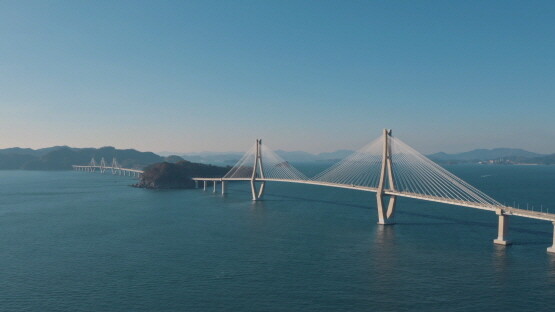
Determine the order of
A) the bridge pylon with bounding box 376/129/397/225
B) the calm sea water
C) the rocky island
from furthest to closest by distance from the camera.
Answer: the rocky island < the bridge pylon with bounding box 376/129/397/225 < the calm sea water

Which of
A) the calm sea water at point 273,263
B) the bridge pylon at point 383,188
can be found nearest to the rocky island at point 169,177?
the calm sea water at point 273,263

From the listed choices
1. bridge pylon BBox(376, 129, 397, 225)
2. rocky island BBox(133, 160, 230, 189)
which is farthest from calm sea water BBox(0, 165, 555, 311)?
rocky island BBox(133, 160, 230, 189)

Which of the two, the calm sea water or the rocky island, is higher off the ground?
the rocky island

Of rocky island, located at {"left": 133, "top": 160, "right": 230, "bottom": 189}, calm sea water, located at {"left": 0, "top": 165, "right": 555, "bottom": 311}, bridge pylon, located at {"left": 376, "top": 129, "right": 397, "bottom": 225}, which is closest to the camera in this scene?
calm sea water, located at {"left": 0, "top": 165, "right": 555, "bottom": 311}

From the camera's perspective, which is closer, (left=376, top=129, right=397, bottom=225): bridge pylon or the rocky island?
(left=376, top=129, right=397, bottom=225): bridge pylon

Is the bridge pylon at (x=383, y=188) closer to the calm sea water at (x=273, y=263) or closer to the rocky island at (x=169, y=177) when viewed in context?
the calm sea water at (x=273, y=263)

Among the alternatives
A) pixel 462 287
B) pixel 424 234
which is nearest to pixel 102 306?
pixel 462 287

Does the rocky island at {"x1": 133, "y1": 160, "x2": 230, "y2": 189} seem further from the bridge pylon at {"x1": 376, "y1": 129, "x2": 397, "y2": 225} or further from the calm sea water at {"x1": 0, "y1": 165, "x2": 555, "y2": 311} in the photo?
the bridge pylon at {"x1": 376, "y1": 129, "x2": 397, "y2": 225}

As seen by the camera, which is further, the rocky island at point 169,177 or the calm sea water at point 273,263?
the rocky island at point 169,177

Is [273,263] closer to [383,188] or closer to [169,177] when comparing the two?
[383,188]

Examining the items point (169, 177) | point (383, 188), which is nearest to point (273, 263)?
point (383, 188)
